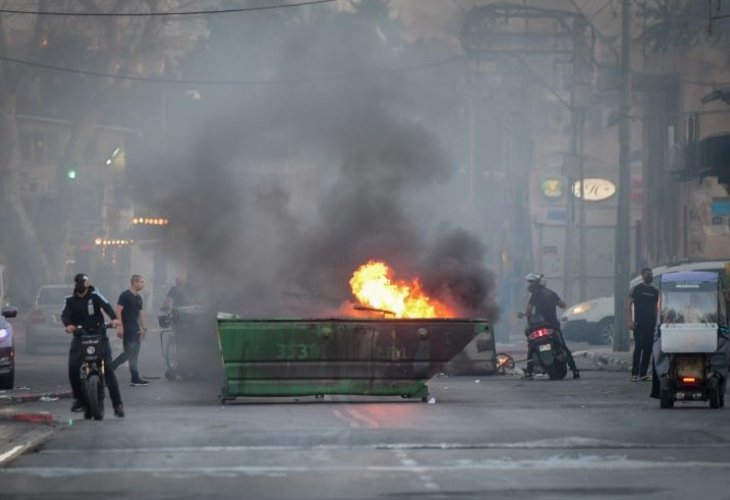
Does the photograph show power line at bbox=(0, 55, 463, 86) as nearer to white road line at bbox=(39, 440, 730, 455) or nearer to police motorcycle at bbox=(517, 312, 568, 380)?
police motorcycle at bbox=(517, 312, 568, 380)

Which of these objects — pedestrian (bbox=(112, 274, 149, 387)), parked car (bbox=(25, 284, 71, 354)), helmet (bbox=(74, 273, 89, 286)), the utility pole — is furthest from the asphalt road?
parked car (bbox=(25, 284, 71, 354))

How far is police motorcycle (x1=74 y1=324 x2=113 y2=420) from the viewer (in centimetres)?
1873

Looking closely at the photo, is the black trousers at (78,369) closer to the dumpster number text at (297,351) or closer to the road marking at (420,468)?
the dumpster number text at (297,351)

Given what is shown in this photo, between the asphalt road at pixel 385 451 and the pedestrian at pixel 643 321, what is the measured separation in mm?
4441

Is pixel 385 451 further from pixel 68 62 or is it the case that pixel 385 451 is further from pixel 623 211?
pixel 68 62

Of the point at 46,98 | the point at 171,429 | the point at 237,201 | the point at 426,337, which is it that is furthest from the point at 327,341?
the point at 46,98

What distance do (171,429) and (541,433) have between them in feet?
12.3

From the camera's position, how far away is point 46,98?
76562mm

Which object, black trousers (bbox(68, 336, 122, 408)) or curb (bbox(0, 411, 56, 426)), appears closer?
curb (bbox(0, 411, 56, 426))

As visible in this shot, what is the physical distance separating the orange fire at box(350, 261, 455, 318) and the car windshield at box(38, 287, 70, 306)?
1669cm

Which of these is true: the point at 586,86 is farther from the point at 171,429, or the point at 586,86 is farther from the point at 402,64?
the point at 171,429

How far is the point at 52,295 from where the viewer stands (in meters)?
41.1

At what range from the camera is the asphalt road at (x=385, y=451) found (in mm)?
12359

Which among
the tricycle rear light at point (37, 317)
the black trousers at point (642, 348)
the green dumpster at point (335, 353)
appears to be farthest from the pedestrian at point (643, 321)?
the tricycle rear light at point (37, 317)
